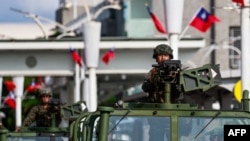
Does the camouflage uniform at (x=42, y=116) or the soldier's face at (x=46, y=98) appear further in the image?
the soldier's face at (x=46, y=98)

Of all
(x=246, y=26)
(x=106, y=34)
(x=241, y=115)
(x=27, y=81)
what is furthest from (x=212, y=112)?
(x=27, y=81)

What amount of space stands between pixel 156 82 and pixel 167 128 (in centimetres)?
93

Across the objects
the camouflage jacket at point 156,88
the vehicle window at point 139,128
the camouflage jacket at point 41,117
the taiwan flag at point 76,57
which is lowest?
the camouflage jacket at point 41,117

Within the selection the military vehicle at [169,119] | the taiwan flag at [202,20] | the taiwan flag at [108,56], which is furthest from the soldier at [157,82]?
the taiwan flag at [108,56]

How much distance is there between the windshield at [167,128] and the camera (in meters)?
14.7

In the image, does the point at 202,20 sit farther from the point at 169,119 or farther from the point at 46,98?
the point at 169,119

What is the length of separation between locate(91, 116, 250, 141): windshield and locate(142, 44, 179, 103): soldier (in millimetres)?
586

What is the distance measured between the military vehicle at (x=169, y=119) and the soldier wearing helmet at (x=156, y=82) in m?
0.23

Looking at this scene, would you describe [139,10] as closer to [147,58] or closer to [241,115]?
[147,58]

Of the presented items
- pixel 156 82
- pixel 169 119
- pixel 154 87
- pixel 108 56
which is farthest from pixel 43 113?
pixel 108 56

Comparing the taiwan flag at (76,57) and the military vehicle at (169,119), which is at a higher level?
the taiwan flag at (76,57)

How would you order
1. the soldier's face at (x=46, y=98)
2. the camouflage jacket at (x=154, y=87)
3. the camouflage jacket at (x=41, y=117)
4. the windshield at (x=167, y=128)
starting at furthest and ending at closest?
the soldier's face at (x=46, y=98) < the camouflage jacket at (x=41, y=117) < the camouflage jacket at (x=154, y=87) < the windshield at (x=167, y=128)

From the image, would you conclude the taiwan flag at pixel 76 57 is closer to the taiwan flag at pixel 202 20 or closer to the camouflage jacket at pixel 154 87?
the taiwan flag at pixel 202 20

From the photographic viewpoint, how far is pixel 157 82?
15516mm
